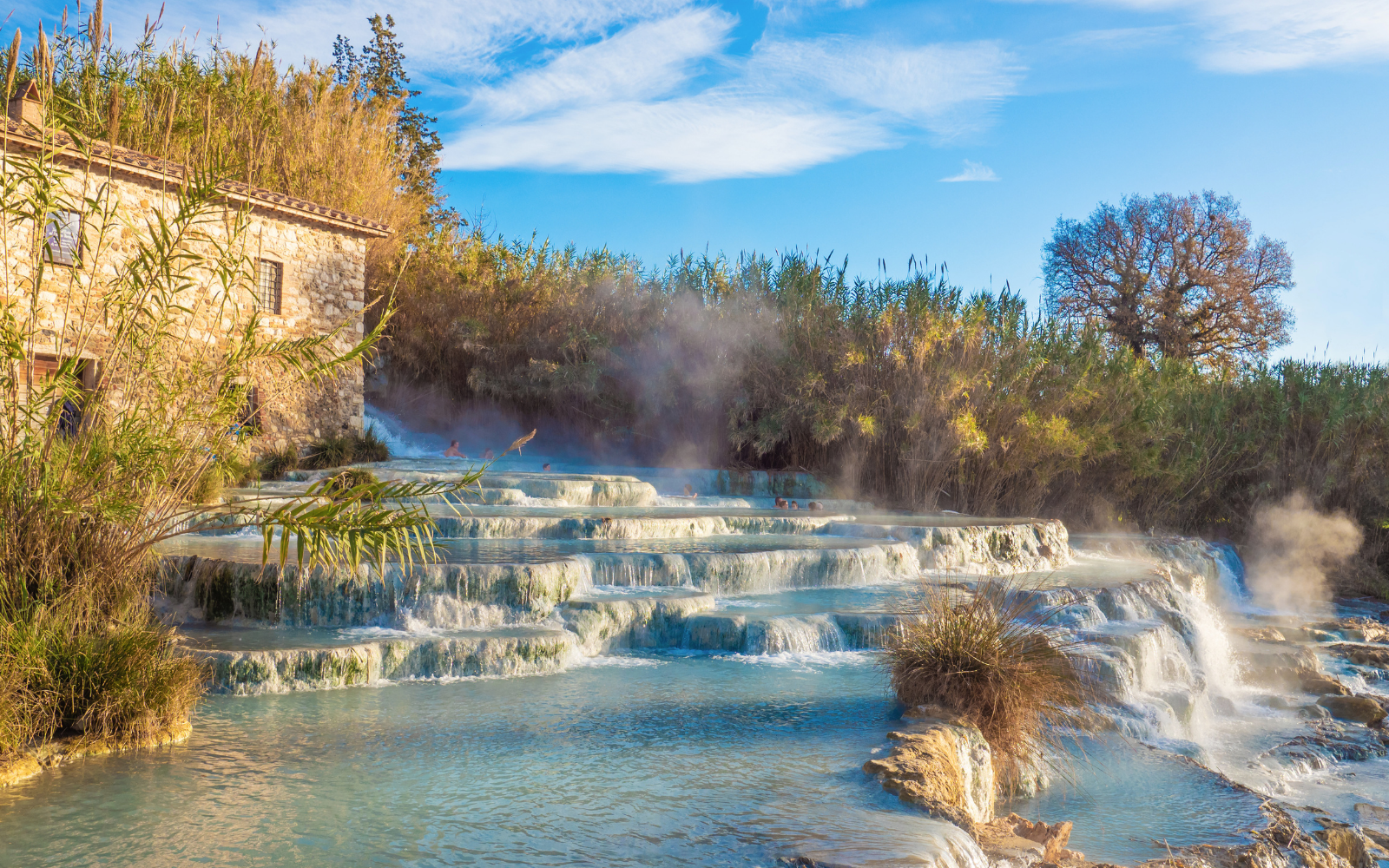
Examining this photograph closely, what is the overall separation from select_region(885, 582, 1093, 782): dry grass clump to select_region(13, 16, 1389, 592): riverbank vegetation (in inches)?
389

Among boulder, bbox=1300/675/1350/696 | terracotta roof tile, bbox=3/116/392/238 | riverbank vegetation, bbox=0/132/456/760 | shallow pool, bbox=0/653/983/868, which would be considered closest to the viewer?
shallow pool, bbox=0/653/983/868

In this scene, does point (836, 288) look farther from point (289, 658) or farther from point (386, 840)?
point (386, 840)

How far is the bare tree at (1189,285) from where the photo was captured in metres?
28.1

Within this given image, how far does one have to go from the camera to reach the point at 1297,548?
16.4 m

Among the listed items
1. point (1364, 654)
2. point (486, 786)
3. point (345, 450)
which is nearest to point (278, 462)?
point (345, 450)

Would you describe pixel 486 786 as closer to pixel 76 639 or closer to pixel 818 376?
pixel 76 639

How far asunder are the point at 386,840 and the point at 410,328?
20.2 m

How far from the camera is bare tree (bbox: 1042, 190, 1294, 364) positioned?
92.3 ft

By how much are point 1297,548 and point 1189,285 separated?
14099mm

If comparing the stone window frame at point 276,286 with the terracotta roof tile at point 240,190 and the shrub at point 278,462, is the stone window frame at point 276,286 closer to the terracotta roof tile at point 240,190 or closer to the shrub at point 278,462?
the terracotta roof tile at point 240,190

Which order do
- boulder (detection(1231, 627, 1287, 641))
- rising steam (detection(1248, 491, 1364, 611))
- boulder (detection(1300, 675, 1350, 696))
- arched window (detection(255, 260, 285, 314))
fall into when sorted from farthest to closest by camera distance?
arched window (detection(255, 260, 285, 314)), rising steam (detection(1248, 491, 1364, 611)), boulder (detection(1231, 627, 1287, 641)), boulder (detection(1300, 675, 1350, 696))

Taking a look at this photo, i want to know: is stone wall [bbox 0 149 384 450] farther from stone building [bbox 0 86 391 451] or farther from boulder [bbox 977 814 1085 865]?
boulder [bbox 977 814 1085 865]

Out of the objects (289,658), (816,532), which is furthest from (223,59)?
(289,658)

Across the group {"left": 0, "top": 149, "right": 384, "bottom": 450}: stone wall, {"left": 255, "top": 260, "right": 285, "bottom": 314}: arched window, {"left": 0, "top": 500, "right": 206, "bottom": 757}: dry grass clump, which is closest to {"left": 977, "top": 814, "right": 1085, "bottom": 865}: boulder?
{"left": 0, "top": 500, "right": 206, "bottom": 757}: dry grass clump
